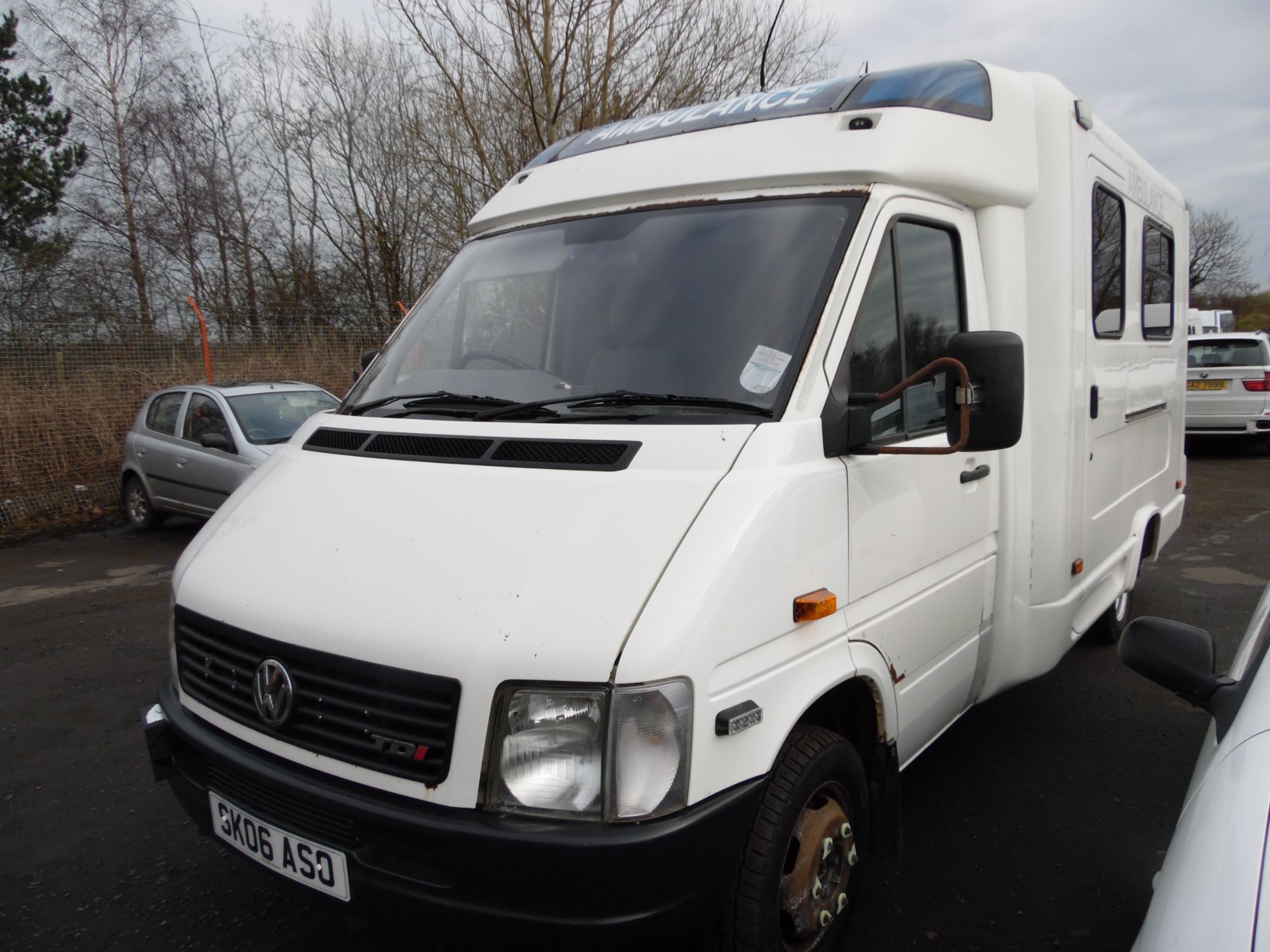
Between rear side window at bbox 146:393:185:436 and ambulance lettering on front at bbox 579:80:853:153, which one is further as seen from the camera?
rear side window at bbox 146:393:185:436

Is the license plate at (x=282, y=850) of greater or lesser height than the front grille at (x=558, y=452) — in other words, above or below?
below

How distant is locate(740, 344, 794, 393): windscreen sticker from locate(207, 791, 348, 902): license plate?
1.56m

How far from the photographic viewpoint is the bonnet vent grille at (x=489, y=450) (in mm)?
2350

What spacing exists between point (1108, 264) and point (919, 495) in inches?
78.3

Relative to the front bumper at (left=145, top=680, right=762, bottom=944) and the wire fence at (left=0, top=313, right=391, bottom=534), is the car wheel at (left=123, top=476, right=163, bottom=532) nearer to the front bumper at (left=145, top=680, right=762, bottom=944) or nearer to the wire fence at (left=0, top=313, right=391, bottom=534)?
the wire fence at (left=0, top=313, right=391, bottom=534)

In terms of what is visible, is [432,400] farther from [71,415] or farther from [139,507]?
[71,415]

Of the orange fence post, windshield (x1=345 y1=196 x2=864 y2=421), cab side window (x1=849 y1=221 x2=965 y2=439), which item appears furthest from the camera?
the orange fence post

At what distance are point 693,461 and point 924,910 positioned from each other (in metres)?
1.74

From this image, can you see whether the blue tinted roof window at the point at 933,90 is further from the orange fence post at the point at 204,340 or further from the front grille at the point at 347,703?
the orange fence post at the point at 204,340

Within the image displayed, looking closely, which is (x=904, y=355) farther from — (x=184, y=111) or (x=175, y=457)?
(x=184, y=111)

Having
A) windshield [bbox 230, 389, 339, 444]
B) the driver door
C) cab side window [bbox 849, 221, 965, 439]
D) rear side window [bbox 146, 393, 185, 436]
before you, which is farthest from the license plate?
rear side window [bbox 146, 393, 185, 436]

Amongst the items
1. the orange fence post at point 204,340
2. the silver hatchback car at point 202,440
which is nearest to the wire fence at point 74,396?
the orange fence post at point 204,340

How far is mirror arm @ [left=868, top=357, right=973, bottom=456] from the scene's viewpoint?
2391 millimetres

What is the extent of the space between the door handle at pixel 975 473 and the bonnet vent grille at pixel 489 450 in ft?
4.45
